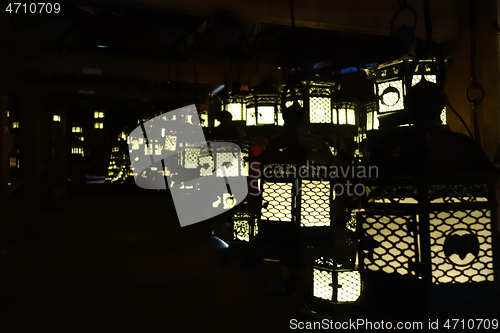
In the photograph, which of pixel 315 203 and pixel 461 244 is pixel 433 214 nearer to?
pixel 461 244

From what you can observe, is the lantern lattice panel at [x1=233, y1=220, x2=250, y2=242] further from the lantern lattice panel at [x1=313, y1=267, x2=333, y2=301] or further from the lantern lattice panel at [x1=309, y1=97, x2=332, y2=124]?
the lantern lattice panel at [x1=309, y1=97, x2=332, y2=124]

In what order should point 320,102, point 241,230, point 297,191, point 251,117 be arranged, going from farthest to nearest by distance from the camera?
point 241,230
point 251,117
point 320,102
point 297,191

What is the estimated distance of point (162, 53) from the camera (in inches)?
160

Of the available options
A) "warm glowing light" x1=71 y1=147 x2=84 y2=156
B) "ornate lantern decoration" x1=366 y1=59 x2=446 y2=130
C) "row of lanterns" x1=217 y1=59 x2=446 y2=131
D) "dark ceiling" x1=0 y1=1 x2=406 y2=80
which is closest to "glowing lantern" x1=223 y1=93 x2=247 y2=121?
"row of lanterns" x1=217 y1=59 x2=446 y2=131

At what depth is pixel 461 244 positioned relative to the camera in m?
0.66

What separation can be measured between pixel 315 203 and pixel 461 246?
571 mm

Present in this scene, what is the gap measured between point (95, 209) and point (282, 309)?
25.1 ft

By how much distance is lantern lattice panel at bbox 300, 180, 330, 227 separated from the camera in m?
1.17

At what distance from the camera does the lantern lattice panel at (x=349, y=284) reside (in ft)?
6.99

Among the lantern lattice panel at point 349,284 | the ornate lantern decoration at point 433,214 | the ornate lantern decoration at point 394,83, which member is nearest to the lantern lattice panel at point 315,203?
the ornate lantern decoration at point 433,214

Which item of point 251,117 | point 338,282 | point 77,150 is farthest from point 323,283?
point 77,150

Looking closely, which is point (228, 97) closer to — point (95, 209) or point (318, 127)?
point (318, 127)

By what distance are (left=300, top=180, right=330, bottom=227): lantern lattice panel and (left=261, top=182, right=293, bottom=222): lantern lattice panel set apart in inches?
1.8

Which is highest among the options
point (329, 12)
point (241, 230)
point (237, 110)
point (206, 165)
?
point (329, 12)
